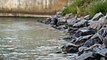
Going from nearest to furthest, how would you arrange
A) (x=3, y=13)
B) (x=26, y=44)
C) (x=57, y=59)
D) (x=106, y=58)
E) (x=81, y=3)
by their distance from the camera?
(x=106, y=58)
(x=57, y=59)
(x=26, y=44)
(x=81, y=3)
(x=3, y=13)

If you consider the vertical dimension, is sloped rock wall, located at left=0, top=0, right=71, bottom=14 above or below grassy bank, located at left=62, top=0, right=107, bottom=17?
below

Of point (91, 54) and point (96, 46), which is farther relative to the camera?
point (96, 46)

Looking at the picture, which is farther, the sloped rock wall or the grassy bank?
the sloped rock wall

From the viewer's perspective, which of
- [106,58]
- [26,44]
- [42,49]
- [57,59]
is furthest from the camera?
[26,44]

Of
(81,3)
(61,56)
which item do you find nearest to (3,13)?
(81,3)

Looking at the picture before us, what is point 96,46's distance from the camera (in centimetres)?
909

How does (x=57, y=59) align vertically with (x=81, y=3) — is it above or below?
above

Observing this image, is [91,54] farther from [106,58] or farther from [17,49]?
[17,49]

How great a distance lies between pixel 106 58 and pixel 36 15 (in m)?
23.3

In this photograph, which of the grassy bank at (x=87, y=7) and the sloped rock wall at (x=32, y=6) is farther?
the sloped rock wall at (x=32, y=6)

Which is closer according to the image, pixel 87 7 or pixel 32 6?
pixel 87 7

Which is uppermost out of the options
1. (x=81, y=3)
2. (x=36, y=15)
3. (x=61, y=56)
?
(x=61, y=56)

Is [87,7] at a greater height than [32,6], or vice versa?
[87,7]

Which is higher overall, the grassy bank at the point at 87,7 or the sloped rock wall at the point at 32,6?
the grassy bank at the point at 87,7
